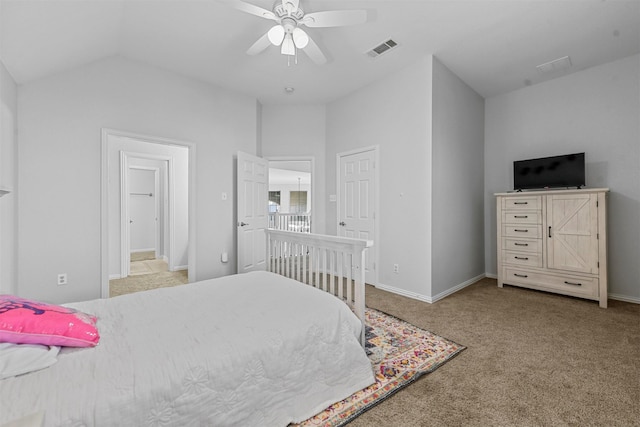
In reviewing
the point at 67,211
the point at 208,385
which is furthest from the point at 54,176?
the point at 208,385

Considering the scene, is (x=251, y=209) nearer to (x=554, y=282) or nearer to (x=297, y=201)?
(x=554, y=282)

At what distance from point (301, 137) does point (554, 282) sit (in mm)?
4053

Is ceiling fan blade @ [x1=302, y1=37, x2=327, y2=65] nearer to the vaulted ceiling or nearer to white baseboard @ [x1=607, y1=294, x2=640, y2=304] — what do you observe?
the vaulted ceiling

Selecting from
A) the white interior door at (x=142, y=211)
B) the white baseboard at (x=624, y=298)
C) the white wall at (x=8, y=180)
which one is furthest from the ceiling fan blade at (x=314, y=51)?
the white interior door at (x=142, y=211)

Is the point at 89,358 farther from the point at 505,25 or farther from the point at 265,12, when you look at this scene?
the point at 505,25

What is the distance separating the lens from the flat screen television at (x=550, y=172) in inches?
137

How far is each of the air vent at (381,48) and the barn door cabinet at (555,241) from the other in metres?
2.42

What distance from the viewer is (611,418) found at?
148cm

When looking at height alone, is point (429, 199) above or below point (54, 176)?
below

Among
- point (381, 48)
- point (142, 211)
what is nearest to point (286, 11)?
Answer: point (381, 48)

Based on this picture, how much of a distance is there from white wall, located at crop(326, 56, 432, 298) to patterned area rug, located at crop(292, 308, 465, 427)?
0.95m

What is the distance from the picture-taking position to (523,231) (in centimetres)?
369

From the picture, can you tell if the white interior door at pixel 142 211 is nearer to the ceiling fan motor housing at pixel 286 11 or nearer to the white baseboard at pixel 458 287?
the ceiling fan motor housing at pixel 286 11

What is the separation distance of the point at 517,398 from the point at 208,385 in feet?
5.59
